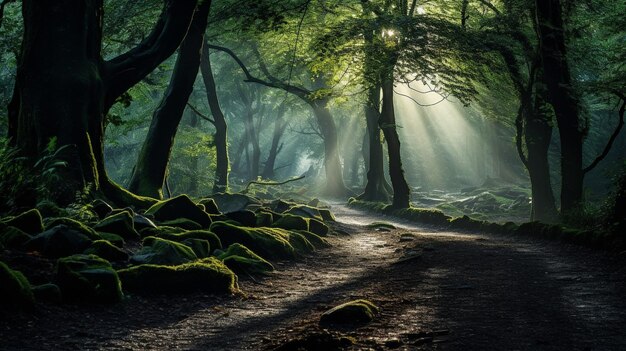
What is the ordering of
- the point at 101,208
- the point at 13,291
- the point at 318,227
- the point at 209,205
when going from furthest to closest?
the point at 318,227, the point at 209,205, the point at 101,208, the point at 13,291

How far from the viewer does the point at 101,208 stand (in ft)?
35.1

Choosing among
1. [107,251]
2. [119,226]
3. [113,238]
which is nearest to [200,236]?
[119,226]

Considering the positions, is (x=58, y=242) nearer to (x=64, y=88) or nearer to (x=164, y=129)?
(x=64, y=88)

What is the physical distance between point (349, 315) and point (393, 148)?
19.8 meters

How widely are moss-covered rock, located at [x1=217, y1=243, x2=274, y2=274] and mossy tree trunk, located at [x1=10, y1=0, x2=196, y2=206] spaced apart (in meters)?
2.80

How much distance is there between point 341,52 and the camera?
819 inches

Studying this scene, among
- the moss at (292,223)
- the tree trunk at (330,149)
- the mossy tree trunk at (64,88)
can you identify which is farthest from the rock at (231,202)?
the tree trunk at (330,149)

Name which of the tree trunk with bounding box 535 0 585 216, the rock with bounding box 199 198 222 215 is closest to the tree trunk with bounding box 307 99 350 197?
the tree trunk with bounding box 535 0 585 216

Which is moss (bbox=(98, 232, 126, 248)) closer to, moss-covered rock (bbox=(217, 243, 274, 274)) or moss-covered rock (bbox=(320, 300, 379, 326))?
moss-covered rock (bbox=(217, 243, 274, 274))

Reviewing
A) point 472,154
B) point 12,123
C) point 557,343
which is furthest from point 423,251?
point 472,154

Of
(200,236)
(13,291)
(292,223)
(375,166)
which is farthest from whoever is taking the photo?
(375,166)

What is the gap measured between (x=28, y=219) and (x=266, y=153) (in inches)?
2882

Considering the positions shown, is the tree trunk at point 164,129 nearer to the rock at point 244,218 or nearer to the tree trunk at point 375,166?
the rock at point 244,218

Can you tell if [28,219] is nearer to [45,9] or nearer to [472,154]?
[45,9]
